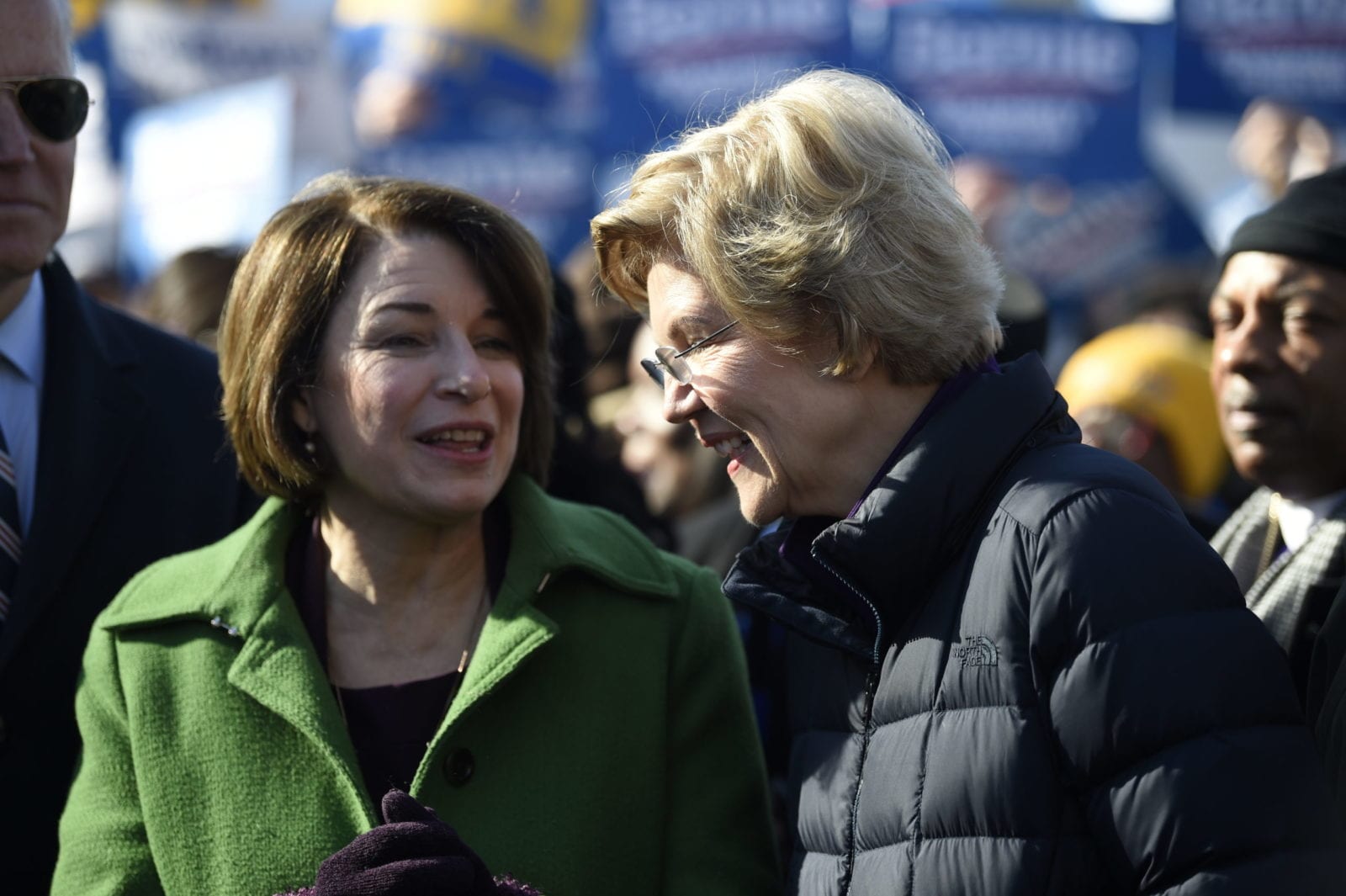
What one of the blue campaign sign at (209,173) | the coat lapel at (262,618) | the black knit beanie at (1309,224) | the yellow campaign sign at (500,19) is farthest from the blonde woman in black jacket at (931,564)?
the yellow campaign sign at (500,19)

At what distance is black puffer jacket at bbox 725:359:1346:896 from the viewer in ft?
6.47

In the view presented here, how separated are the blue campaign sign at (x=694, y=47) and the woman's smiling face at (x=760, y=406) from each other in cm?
726

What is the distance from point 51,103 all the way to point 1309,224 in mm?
2574

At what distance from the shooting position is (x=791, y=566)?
2566 millimetres

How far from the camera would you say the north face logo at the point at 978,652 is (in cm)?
215

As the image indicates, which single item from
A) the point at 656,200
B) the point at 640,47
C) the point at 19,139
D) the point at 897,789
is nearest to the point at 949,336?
the point at 656,200

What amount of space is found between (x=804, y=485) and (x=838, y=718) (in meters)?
0.37

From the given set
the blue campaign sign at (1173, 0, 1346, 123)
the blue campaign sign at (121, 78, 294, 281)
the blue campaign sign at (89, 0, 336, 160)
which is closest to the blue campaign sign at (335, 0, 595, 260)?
the blue campaign sign at (89, 0, 336, 160)

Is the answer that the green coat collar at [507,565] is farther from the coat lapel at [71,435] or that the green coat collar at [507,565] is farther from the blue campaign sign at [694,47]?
the blue campaign sign at [694,47]

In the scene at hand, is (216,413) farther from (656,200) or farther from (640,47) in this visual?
(640,47)

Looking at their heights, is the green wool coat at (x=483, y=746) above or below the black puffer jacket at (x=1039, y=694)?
below

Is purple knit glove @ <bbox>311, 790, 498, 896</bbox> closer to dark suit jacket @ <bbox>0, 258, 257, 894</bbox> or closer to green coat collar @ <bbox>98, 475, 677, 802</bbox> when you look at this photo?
green coat collar @ <bbox>98, 475, 677, 802</bbox>

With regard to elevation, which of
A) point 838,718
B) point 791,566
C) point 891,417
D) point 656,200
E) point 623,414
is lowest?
point 623,414

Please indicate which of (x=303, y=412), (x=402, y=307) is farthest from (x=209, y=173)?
(x=402, y=307)
